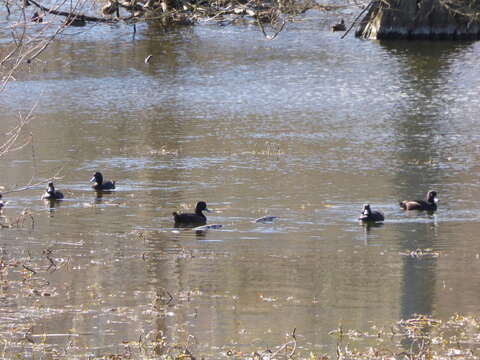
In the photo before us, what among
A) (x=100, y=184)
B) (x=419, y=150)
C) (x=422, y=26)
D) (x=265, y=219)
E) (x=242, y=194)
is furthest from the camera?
(x=422, y=26)

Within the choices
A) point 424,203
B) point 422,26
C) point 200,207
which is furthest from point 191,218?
point 422,26

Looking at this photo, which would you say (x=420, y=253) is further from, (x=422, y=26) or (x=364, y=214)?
(x=422, y=26)

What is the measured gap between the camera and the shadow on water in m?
14.3

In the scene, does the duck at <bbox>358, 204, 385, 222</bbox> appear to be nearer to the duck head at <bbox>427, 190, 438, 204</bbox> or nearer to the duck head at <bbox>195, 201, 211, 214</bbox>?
the duck head at <bbox>427, 190, 438, 204</bbox>

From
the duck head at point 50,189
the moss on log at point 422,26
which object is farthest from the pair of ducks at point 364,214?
the moss on log at point 422,26

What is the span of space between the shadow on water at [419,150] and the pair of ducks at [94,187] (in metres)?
5.74

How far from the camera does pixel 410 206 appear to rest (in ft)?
65.1

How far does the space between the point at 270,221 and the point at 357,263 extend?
130 inches

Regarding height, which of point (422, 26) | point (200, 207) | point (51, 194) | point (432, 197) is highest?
point (432, 197)

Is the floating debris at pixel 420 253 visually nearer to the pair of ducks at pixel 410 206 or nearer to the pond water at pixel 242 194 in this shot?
the pond water at pixel 242 194

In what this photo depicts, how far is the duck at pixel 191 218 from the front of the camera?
1855 centimetres

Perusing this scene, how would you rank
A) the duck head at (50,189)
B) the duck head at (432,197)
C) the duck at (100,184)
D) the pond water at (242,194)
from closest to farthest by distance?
the pond water at (242,194)
the duck head at (432,197)
the duck head at (50,189)
the duck at (100,184)

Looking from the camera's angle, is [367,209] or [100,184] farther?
[100,184]

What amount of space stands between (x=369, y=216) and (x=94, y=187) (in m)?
6.15
